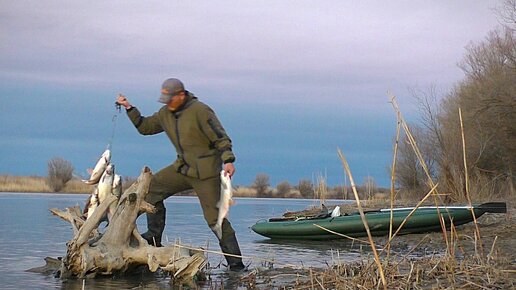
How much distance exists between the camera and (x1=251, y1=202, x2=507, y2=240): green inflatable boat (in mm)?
11477

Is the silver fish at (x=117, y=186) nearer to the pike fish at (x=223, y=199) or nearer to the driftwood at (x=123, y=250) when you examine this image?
the driftwood at (x=123, y=250)

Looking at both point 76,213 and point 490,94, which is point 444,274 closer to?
point 76,213

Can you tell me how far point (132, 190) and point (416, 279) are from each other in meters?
3.28

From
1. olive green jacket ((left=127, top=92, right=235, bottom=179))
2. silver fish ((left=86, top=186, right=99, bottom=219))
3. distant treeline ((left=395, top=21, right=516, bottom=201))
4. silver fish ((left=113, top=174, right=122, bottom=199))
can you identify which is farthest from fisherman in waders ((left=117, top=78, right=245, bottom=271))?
distant treeline ((left=395, top=21, right=516, bottom=201))

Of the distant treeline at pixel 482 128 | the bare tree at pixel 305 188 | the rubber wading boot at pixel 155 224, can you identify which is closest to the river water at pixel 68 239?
the rubber wading boot at pixel 155 224

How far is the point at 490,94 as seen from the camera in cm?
2538

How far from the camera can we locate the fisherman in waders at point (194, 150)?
7.06m

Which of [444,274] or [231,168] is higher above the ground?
[231,168]

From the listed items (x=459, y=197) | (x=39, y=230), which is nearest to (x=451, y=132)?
(x=459, y=197)

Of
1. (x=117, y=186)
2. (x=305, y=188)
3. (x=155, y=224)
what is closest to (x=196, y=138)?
(x=117, y=186)

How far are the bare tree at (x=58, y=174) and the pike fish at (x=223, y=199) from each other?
1050 inches

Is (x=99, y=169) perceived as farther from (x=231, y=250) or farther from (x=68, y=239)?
(x=68, y=239)

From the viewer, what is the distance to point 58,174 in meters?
34.1

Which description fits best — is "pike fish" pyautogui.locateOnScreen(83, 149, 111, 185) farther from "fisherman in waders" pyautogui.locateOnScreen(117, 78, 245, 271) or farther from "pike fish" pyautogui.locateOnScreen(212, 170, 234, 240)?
"pike fish" pyautogui.locateOnScreen(212, 170, 234, 240)
